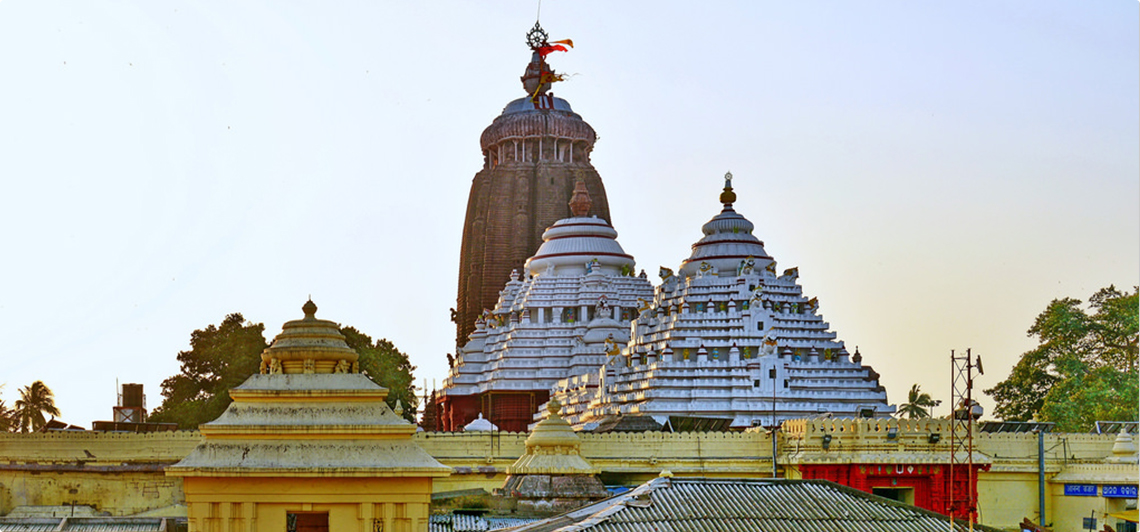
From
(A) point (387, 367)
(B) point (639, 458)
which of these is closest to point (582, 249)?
(A) point (387, 367)

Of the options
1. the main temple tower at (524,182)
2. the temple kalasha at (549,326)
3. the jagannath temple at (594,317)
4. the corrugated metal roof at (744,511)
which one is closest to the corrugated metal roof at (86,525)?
the corrugated metal roof at (744,511)

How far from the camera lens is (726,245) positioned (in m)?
69.9

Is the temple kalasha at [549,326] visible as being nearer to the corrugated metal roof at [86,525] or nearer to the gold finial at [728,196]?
the gold finial at [728,196]

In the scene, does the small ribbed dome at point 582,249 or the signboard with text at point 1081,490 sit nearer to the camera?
the signboard with text at point 1081,490

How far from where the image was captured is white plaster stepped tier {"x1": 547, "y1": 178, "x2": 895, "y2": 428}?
63125mm

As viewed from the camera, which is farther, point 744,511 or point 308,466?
point 744,511

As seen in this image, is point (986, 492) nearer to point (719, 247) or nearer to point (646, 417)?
point (646, 417)

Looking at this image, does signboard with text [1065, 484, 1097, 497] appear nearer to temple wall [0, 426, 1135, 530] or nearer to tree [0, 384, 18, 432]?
temple wall [0, 426, 1135, 530]

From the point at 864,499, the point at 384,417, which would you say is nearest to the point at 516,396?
the point at 864,499

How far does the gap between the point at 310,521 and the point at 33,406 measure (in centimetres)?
5558

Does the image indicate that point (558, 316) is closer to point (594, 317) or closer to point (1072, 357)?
point (594, 317)

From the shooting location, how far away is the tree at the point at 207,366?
72250 mm

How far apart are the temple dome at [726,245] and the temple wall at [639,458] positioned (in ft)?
47.0

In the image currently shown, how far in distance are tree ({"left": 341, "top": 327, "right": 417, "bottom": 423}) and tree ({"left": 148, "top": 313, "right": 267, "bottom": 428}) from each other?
160 inches
